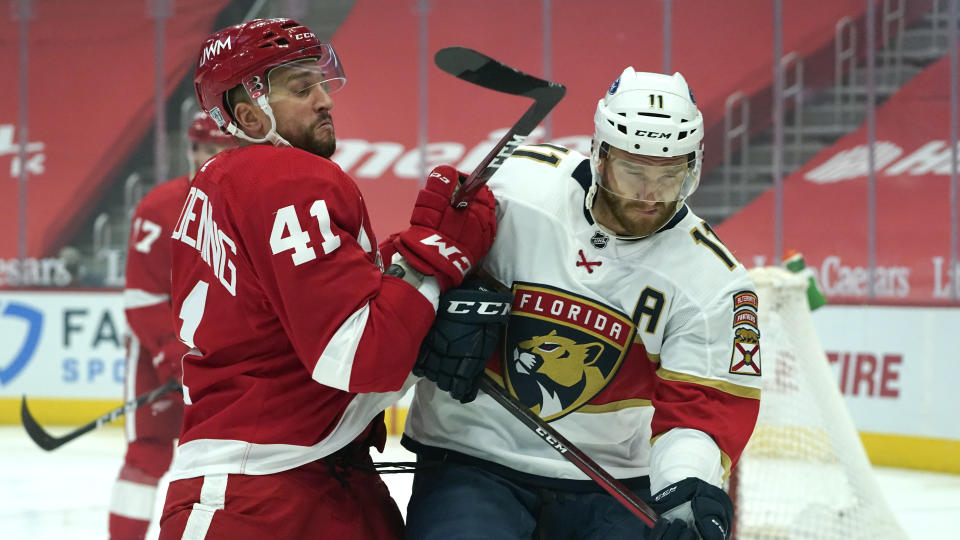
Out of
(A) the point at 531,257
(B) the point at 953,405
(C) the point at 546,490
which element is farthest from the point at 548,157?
(B) the point at 953,405

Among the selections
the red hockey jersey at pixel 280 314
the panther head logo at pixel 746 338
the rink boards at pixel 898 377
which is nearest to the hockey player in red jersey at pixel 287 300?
the red hockey jersey at pixel 280 314

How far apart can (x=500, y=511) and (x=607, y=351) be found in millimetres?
283

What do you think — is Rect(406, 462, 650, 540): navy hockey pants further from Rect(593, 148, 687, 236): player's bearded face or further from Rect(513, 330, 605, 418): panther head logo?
Rect(593, 148, 687, 236): player's bearded face

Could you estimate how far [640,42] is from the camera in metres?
6.92

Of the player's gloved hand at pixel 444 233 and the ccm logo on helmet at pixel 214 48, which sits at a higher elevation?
the ccm logo on helmet at pixel 214 48

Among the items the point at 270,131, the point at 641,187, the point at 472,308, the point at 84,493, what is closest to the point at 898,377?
the point at 84,493

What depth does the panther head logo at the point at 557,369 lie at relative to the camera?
1.75m

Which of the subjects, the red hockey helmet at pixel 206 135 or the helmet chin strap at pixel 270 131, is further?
the red hockey helmet at pixel 206 135

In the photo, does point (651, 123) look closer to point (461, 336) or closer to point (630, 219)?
point (630, 219)

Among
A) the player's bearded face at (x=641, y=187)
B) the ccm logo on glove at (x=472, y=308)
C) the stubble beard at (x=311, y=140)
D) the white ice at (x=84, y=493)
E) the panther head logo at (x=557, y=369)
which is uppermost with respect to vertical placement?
the stubble beard at (x=311, y=140)

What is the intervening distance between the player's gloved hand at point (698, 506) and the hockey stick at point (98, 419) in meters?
2.02

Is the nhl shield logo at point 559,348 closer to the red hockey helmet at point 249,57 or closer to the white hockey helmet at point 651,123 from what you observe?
the white hockey helmet at point 651,123

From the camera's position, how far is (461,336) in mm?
1576

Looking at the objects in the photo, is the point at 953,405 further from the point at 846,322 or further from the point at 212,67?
the point at 212,67
